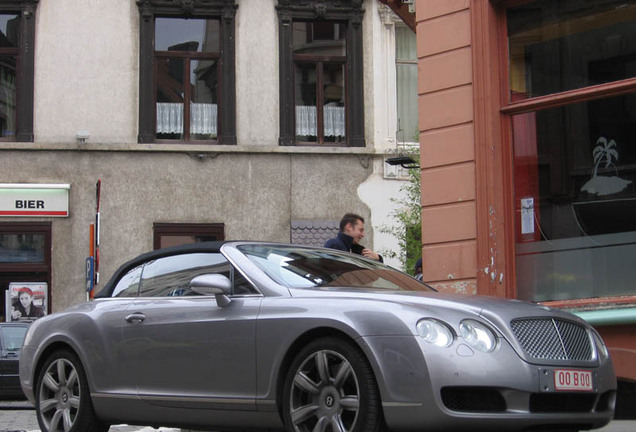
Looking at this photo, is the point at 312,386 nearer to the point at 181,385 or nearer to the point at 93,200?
the point at 181,385

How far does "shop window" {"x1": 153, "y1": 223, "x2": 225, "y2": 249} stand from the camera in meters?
23.4

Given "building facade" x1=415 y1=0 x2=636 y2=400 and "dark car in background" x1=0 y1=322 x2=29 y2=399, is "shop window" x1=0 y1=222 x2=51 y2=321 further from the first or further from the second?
"building facade" x1=415 y1=0 x2=636 y2=400

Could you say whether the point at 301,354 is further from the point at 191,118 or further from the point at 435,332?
the point at 191,118

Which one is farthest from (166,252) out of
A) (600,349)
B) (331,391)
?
(600,349)

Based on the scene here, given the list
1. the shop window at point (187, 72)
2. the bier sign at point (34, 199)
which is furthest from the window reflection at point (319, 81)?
the bier sign at point (34, 199)

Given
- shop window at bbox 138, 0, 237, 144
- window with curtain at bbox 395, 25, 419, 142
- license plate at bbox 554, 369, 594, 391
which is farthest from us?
window with curtain at bbox 395, 25, 419, 142

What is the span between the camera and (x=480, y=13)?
11.0 m

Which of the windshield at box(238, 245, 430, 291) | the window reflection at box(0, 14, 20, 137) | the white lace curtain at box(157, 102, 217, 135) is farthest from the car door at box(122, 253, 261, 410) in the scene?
A: the window reflection at box(0, 14, 20, 137)

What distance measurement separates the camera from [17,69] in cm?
2352

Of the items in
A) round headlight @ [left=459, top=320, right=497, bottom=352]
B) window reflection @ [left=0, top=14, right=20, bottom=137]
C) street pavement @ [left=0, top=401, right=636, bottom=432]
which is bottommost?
street pavement @ [left=0, top=401, right=636, bottom=432]

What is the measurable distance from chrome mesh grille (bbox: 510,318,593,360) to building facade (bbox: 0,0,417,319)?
664 inches

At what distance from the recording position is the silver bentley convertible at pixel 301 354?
6.07m

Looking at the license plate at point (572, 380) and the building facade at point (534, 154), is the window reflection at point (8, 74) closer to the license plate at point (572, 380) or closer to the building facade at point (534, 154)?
the building facade at point (534, 154)

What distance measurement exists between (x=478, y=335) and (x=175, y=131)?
18065 mm
